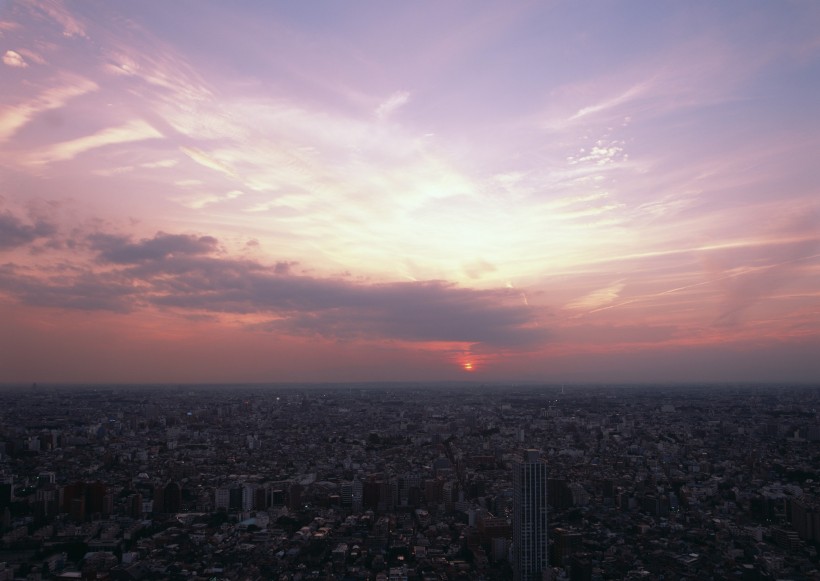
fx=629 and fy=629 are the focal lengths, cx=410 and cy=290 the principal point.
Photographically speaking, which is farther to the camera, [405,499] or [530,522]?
[405,499]

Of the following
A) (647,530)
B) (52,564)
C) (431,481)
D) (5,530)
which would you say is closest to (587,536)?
(647,530)

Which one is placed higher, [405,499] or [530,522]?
[530,522]

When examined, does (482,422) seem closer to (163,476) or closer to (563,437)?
(563,437)

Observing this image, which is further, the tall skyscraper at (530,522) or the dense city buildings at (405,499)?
the dense city buildings at (405,499)

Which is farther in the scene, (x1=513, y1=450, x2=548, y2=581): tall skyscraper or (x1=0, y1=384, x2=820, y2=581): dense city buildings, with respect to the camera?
(x1=0, y1=384, x2=820, y2=581): dense city buildings
